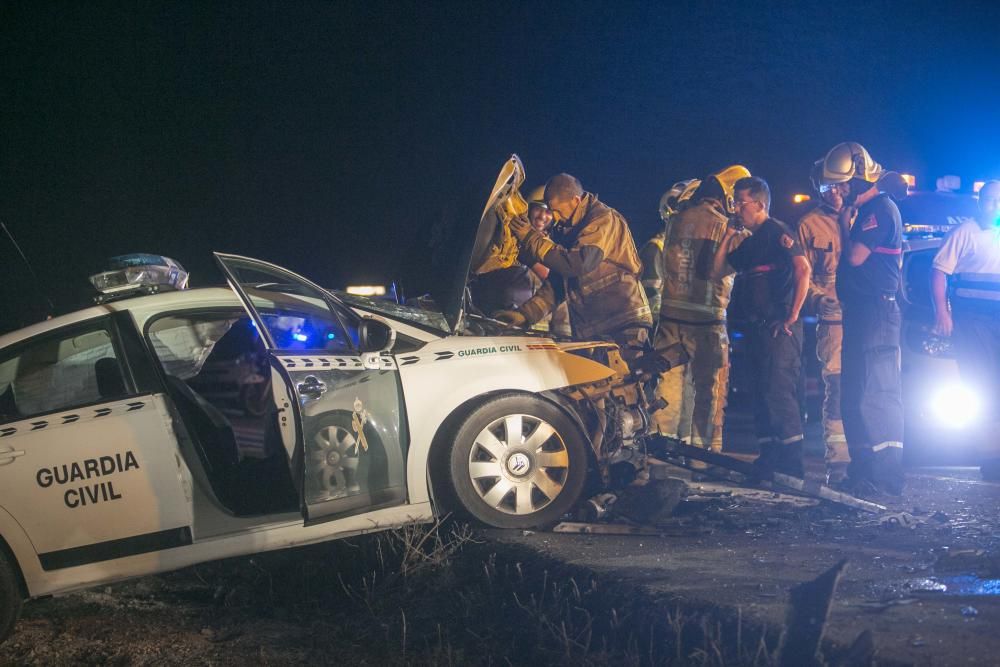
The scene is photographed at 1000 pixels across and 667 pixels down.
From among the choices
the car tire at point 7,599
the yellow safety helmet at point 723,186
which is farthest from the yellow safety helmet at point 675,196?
the car tire at point 7,599

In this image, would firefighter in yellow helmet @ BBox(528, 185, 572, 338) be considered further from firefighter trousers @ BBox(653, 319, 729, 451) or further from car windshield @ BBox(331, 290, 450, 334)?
car windshield @ BBox(331, 290, 450, 334)

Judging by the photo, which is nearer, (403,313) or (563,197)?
(403,313)

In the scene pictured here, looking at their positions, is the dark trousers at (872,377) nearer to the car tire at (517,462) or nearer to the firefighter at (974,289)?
the firefighter at (974,289)

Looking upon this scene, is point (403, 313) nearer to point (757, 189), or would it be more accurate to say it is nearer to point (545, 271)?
point (545, 271)

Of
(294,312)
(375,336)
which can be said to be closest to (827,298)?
(375,336)

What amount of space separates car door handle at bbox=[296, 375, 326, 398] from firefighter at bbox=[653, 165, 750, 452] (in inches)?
135

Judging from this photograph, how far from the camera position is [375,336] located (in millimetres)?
5000

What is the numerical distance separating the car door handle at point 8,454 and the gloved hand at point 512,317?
4.28m

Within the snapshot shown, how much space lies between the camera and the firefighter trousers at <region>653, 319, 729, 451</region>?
24.5ft

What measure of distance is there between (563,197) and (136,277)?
3808mm

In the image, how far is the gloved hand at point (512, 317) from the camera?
25.8 ft

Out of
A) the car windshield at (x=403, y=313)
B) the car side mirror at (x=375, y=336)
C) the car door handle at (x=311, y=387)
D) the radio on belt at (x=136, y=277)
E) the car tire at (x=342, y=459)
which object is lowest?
the car tire at (x=342, y=459)

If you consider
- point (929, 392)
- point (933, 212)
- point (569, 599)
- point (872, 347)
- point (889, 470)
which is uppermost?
point (933, 212)

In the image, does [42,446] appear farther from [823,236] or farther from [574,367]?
[823,236]
